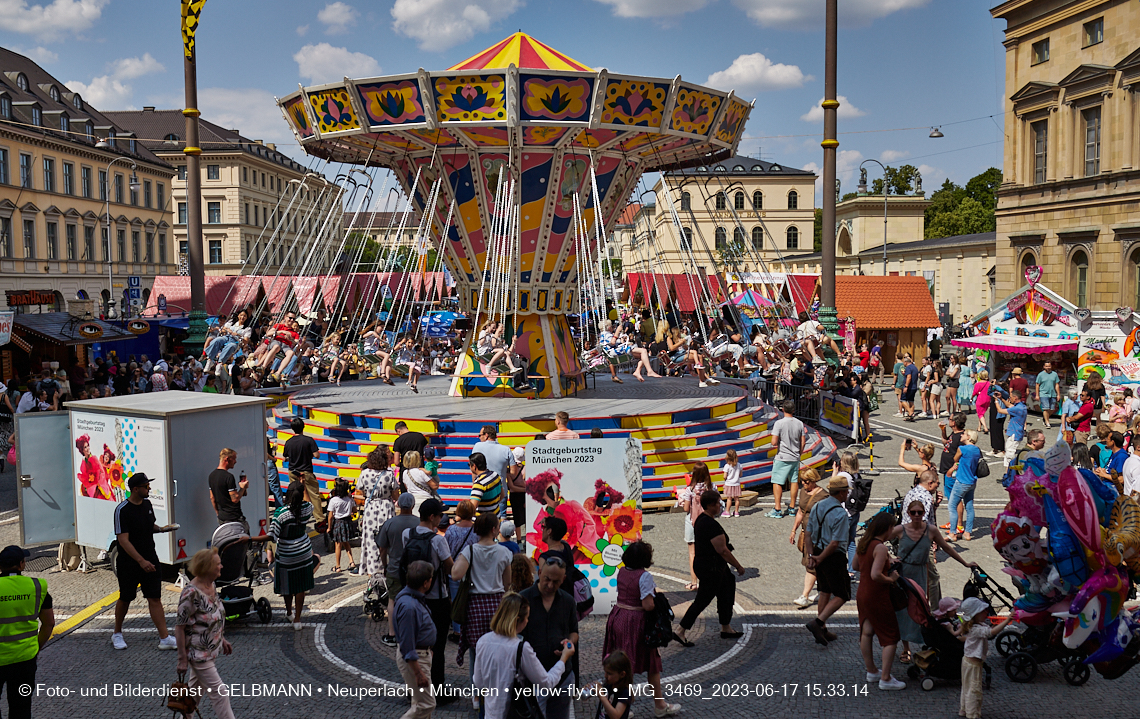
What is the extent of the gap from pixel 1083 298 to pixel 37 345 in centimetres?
3396

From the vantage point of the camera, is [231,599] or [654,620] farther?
[231,599]

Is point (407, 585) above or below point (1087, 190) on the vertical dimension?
below

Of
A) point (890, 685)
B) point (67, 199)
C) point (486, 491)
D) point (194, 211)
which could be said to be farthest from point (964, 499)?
point (67, 199)

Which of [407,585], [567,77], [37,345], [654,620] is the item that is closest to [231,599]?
[407,585]

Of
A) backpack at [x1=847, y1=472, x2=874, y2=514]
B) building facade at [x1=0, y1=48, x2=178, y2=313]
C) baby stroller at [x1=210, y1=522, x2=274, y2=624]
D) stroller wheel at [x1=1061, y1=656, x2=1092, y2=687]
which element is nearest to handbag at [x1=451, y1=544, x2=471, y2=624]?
baby stroller at [x1=210, y1=522, x2=274, y2=624]

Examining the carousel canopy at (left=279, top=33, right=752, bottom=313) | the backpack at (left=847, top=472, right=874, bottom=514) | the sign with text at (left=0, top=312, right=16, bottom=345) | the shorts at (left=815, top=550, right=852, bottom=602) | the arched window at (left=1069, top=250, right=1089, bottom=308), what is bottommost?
the shorts at (left=815, top=550, right=852, bottom=602)

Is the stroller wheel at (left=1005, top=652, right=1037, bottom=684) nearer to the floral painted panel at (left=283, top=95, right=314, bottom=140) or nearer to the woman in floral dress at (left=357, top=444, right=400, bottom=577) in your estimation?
the woman in floral dress at (left=357, top=444, right=400, bottom=577)

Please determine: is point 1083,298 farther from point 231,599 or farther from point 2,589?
point 2,589

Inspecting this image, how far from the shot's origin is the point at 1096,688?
6641 millimetres

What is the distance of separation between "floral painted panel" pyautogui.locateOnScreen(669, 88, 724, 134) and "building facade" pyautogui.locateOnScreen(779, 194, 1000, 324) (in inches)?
810

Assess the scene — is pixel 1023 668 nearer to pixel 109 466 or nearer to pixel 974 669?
pixel 974 669

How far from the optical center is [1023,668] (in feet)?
22.1

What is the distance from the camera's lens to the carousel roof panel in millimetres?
15883

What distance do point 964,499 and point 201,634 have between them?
28.7 ft
